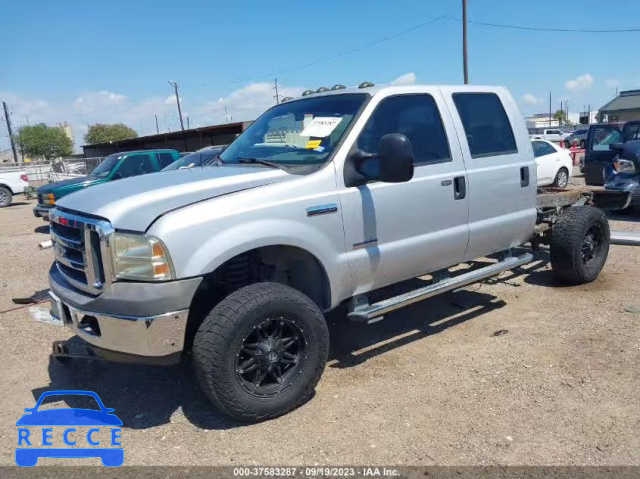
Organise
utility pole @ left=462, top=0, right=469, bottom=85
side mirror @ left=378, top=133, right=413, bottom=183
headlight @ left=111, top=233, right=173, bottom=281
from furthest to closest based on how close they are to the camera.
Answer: utility pole @ left=462, top=0, right=469, bottom=85
side mirror @ left=378, top=133, right=413, bottom=183
headlight @ left=111, top=233, right=173, bottom=281

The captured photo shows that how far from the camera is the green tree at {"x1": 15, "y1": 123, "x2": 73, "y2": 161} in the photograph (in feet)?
314

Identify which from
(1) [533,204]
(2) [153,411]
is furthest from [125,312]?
(1) [533,204]

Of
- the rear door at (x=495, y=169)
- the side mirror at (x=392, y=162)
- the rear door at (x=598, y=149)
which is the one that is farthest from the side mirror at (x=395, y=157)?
the rear door at (x=598, y=149)

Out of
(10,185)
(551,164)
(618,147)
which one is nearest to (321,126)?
(618,147)

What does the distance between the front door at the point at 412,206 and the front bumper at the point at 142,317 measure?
1278 mm

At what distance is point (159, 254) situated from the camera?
297 cm

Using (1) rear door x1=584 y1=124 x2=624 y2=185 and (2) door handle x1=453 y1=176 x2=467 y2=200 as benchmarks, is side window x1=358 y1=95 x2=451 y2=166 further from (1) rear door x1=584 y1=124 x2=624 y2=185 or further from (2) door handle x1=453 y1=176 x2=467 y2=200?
(1) rear door x1=584 y1=124 x2=624 y2=185

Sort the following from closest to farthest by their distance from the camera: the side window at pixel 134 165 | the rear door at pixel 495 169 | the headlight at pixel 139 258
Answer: the headlight at pixel 139 258 < the rear door at pixel 495 169 < the side window at pixel 134 165

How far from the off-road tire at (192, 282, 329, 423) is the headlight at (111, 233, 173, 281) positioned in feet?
1.37

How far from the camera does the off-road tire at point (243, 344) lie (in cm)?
312

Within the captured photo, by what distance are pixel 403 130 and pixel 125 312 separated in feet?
8.11

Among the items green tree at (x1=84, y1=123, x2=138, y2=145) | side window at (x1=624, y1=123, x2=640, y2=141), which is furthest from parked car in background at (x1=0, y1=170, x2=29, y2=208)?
green tree at (x1=84, y1=123, x2=138, y2=145)

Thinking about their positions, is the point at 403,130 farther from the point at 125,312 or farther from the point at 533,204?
the point at 125,312

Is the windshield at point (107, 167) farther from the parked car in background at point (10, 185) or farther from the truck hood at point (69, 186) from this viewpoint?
the parked car in background at point (10, 185)
